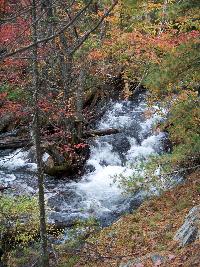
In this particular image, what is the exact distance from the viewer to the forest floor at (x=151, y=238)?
6.39 m

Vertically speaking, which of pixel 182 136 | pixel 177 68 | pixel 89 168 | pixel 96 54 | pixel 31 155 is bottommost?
pixel 182 136

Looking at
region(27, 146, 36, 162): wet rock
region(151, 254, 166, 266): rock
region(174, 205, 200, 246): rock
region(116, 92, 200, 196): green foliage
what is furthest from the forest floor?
region(27, 146, 36, 162): wet rock

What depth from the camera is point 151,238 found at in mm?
7980

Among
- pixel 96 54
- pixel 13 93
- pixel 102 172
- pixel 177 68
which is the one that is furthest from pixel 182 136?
pixel 96 54

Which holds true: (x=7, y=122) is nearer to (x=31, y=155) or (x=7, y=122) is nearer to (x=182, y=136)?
(x=31, y=155)

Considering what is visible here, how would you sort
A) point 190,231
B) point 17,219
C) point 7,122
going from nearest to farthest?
1. point 190,231
2. point 17,219
3. point 7,122

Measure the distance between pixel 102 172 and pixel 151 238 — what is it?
717 cm

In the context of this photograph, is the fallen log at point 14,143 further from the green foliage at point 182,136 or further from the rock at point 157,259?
the rock at point 157,259

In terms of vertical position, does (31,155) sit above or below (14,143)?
below

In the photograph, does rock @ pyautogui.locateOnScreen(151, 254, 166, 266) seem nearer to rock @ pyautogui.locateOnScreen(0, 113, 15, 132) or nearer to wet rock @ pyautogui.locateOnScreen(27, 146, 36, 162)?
wet rock @ pyautogui.locateOnScreen(27, 146, 36, 162)

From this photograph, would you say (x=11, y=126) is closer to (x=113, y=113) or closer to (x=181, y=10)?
(x=113, y=113)

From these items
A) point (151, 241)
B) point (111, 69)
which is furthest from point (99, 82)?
point (151, 241)

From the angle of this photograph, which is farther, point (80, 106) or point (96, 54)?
point (96, 54)

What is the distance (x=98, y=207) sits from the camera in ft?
40.2
